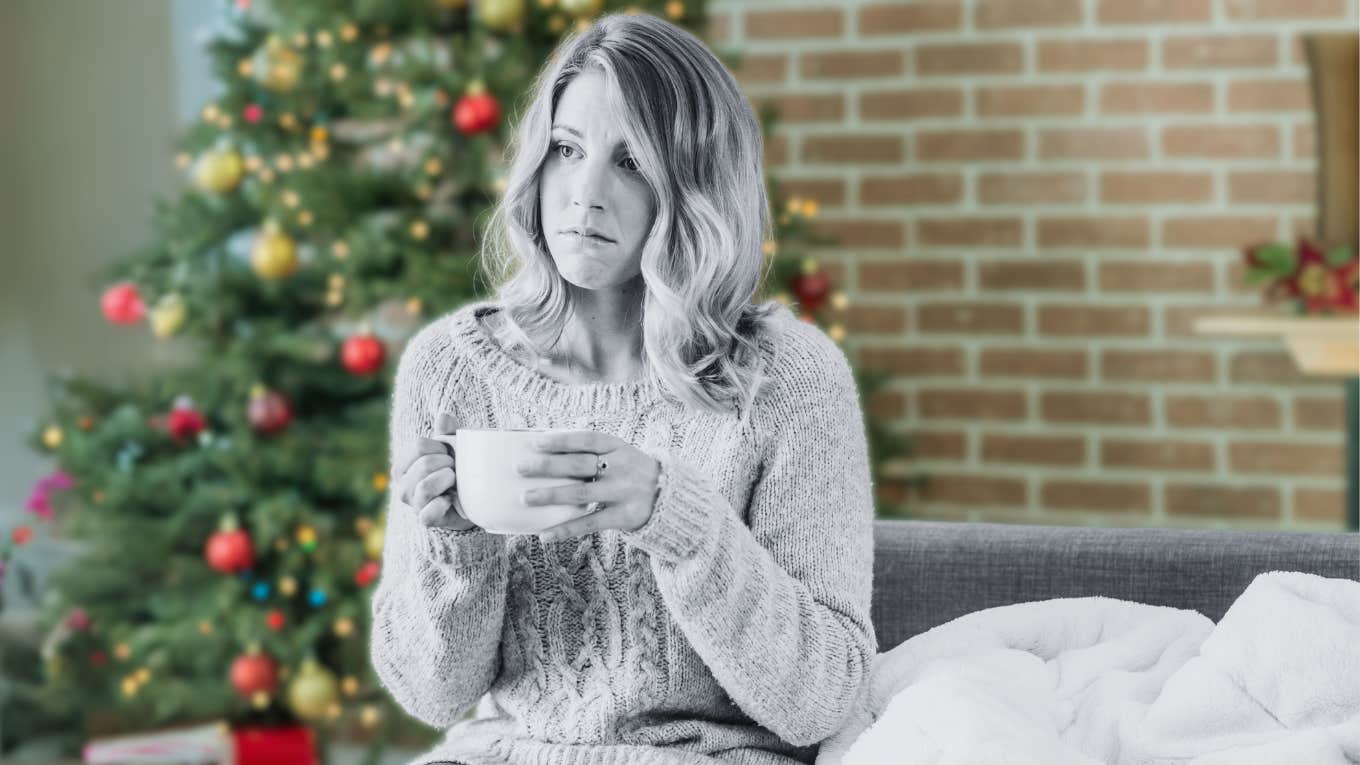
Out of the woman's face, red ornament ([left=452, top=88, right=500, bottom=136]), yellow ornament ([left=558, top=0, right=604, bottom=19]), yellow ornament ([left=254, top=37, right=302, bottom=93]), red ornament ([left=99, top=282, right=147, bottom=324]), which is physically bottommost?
red ornament ([left=99, top=282, right=147, bottom=324])

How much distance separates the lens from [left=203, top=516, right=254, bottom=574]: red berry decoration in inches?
105

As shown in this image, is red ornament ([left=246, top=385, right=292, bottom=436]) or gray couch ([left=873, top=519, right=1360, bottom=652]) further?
red ornament ([left=246, top=385, right=292, bottom=436])

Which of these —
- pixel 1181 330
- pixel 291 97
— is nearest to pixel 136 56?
pixel 291 97

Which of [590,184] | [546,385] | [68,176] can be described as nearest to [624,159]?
[590,184]

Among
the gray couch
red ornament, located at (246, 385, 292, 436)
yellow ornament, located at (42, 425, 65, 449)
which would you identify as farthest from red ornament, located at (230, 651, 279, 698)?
the gray couch

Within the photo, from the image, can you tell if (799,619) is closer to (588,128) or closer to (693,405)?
(693,405)

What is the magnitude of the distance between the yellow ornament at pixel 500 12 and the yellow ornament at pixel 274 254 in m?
0.52

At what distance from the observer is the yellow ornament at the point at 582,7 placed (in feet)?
8.47

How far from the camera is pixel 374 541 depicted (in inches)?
104

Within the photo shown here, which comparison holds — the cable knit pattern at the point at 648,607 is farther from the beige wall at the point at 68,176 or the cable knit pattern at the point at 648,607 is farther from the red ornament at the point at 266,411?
the beige wall at the point at 68,176

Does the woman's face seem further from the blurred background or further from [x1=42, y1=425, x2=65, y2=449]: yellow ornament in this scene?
[x1=42, y1=425, x2=65, y2=449]: yellow ornament

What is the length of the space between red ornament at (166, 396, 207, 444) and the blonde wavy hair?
62.8 inches

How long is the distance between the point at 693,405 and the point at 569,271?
0.50 feet

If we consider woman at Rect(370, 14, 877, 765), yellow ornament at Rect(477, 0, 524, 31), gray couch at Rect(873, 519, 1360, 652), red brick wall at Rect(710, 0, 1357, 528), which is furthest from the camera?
red brick wall at Rect(710, 0, 1357, 528)
